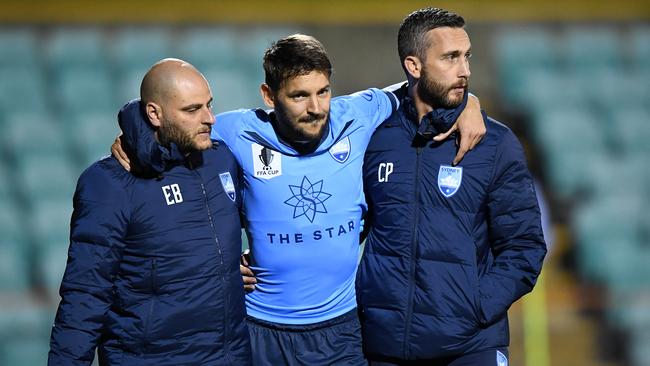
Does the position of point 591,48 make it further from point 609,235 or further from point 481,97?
point 609,235

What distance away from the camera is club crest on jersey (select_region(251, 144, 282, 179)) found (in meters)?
3.38

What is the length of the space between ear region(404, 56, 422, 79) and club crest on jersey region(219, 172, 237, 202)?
697mm

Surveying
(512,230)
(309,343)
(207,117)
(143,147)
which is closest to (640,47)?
(512,230)

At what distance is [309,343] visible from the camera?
11.0ft

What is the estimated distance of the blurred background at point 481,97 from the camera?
7117 millimetres

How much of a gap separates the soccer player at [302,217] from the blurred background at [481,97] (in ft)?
11.5

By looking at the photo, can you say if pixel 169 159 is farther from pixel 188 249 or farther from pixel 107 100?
pixel 107 100

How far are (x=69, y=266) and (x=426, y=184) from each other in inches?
43.7

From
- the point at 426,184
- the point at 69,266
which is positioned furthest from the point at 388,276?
the point at 69,266

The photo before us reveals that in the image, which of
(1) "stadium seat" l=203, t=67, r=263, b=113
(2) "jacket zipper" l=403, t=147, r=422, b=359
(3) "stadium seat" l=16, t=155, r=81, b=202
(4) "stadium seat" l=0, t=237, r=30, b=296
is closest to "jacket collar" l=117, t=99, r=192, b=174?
(2) "jacket zipper" l=403, t=147, r=422, b=359

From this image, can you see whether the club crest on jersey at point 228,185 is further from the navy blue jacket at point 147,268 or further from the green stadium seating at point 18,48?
the green stadium seating at point 18,48

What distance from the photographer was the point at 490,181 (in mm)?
3307

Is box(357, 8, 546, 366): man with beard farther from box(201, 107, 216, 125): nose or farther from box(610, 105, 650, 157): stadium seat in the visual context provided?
box(610, 105, 650, 157): stadium seat

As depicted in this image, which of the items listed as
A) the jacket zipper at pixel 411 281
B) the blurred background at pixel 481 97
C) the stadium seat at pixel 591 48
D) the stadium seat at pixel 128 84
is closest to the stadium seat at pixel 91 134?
the blurred background at pixel 481 97
